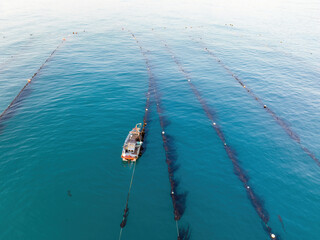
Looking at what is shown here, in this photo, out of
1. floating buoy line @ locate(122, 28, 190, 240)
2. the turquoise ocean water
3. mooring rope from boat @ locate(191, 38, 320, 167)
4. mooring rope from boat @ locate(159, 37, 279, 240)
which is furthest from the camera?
mooring rope from boat @ locate(191, 38, 320, 167)

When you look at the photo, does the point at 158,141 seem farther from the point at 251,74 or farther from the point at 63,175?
the point at 251,74

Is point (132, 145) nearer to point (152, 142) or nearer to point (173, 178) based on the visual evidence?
point (152, 142)

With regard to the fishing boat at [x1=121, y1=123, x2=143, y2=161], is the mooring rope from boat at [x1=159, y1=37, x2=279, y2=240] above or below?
below

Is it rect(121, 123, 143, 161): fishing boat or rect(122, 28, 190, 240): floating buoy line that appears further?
rect(121, 123, 143, 161): fishing boat

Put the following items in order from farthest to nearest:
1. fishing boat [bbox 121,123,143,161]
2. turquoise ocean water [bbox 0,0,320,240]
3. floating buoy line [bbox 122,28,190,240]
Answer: fishing boat [bbox 121,123,143,161] → turquoise ocean water [bbox 0,0,320,240] → floating buoy line [bbox 122,28,190,240]

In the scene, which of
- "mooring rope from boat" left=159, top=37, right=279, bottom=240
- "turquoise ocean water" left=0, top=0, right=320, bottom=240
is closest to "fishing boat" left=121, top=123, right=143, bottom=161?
"turquoise ocean water" left=0, top=0, right=320, bottom=240

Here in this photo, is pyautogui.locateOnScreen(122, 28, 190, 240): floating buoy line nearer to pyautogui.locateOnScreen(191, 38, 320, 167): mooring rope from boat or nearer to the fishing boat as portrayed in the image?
the fishing boat

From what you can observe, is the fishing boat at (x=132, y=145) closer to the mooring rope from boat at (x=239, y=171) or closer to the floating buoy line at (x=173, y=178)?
the floating buoy line at (x=173, y=178)
